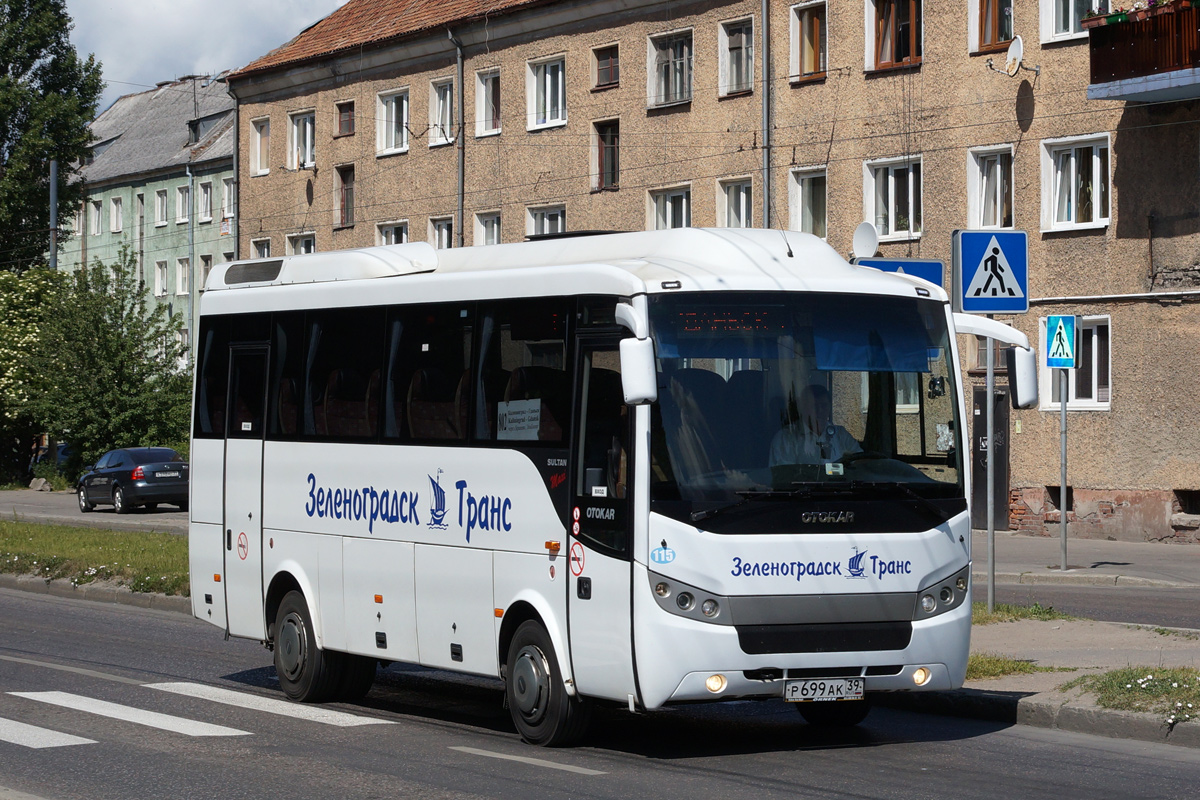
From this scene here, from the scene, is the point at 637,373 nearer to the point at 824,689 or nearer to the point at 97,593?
the point at 824,689

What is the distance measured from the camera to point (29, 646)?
49.2 feet

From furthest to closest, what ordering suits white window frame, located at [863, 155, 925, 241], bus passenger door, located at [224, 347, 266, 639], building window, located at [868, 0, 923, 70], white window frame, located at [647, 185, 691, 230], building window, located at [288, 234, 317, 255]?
building window, located at [288, 234, 317, 255], white window frame, located at [647, 185, 691, 230], white window frame, located at [863, 155, 925, 241], building window, located at [868, 0, 923, 70], bus passenger door, located at [224, 347, 266, 639]

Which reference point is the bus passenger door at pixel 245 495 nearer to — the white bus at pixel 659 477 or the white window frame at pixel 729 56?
the white bus at pixel 659 477

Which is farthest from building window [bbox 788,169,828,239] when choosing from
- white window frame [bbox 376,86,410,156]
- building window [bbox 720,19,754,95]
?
white window frame [bbox 376,86,410,156]

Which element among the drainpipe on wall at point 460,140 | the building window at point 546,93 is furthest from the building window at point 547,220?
the drainpipe on wall at point 460,140

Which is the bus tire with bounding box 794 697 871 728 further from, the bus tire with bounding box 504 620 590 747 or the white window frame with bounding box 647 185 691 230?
the white window frame with bounding box 647 185 691 230

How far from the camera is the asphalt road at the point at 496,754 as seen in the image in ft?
27.2

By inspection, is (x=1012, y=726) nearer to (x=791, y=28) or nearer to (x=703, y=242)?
(x=703, y=242)

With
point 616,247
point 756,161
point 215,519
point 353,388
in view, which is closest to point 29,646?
point 215,519

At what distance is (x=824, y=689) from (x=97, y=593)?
1292 centimetres

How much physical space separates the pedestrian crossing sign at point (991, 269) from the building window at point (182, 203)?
56.6 m

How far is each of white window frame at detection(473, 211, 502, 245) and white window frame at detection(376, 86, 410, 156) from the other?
12.6ft

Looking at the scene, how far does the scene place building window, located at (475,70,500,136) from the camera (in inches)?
1649

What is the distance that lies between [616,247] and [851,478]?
2.01m
